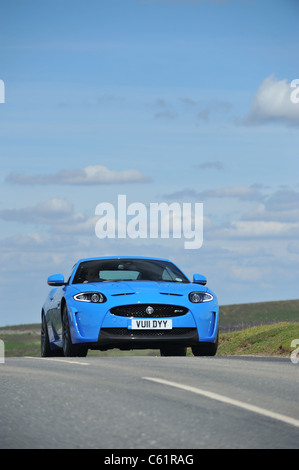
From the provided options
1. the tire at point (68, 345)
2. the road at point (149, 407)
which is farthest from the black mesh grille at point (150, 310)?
the road at point (149, 407)

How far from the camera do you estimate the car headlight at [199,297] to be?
13.4m

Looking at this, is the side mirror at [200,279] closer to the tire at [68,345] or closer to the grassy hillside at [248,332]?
the tire at [68,345]

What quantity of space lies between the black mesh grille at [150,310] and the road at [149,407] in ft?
6.27

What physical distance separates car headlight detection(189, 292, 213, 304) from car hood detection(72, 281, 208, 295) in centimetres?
8

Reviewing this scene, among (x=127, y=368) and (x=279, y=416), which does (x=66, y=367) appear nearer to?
(x=127, y=368)

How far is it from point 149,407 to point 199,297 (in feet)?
19.6

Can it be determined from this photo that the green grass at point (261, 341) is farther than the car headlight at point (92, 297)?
Yes

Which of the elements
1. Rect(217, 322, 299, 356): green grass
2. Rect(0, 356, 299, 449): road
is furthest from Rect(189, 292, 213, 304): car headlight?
Rect(217, 322, 299, 356): green grass

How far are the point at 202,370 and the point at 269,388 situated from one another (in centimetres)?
183

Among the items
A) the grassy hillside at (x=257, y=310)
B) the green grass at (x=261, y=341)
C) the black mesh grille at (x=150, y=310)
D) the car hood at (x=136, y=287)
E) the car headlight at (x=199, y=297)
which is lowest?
the grassy hillside at (x=257, y=310)

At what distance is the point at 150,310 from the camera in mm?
13258

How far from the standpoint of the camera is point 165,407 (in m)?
7.60

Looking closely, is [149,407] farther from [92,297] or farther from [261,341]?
[261,341]
